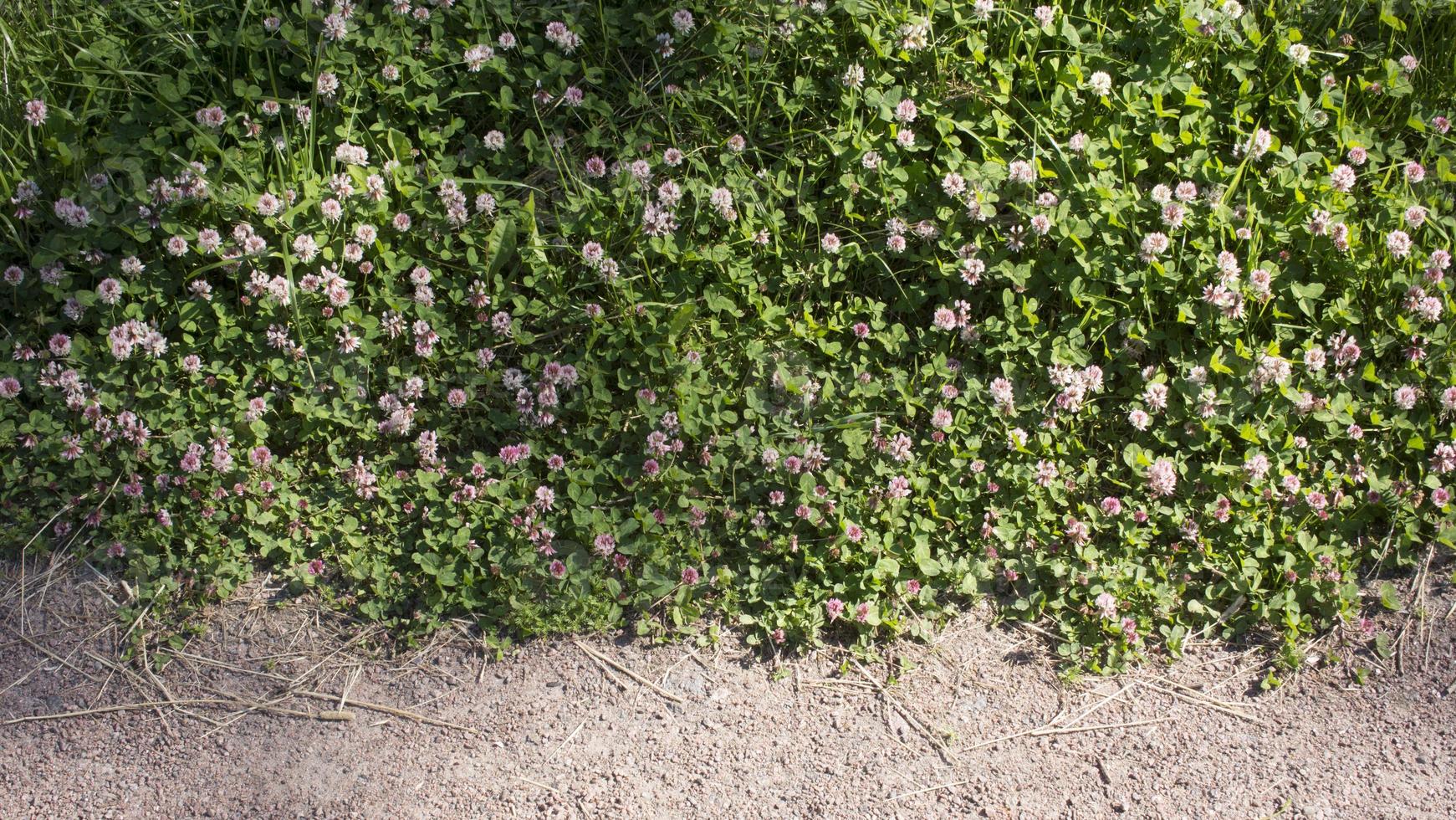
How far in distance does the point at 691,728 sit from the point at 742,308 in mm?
1204

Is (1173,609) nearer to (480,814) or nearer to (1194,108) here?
(1194,108)

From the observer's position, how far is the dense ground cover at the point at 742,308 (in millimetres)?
2881

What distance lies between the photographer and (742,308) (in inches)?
126

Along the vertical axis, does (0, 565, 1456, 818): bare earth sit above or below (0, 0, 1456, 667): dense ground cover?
below

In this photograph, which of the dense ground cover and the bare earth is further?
the dense ground cover

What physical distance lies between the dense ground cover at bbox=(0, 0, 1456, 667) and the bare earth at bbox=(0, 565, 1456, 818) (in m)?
0.13

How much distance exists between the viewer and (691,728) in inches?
104

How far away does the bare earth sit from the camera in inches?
98.7

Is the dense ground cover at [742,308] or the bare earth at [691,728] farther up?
the dense ground cover at [742,308]

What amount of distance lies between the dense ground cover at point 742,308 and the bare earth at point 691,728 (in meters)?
0.13

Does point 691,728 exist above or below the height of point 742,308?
below

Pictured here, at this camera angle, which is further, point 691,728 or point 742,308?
point 742,308

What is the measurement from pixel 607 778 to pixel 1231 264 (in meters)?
2.13

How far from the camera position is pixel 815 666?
9.05 feet
